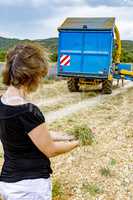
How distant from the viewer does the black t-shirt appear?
2352 mm

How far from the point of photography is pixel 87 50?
15.7 m

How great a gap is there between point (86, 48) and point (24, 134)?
531 inches

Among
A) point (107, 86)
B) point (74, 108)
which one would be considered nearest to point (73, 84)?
point (107, 86)

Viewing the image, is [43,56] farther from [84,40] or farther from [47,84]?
[47,84]

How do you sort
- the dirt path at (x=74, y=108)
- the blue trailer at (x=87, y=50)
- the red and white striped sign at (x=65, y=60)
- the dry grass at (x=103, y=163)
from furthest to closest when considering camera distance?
the red and white striped sign at (x=65, y=60) < the blue trailer at (x=87, y=50) < the dirt path at (x=74, y=108) < the dry grass at (x=103, y=163)

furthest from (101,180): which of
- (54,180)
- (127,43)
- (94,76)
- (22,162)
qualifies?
(127,43)

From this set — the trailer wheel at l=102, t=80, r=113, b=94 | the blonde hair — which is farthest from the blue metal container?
the blonde hair

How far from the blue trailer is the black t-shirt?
13.1 metres

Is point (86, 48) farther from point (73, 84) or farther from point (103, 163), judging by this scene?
point (103, 163)

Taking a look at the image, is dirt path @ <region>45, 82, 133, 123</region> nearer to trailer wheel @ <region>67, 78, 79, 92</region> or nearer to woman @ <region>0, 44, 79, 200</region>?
trailer wheel @ <region>67, 78, 79, 92</region>

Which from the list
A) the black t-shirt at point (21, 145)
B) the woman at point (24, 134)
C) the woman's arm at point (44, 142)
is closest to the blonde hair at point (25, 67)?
the woman at point (24, 134)

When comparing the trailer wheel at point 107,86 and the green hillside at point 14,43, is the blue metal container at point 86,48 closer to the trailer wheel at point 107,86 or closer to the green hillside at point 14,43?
the trailer wheel at point 107,86

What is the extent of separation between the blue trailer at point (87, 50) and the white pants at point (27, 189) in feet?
42.8

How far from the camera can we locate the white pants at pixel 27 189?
2520mm
